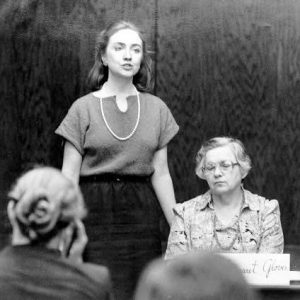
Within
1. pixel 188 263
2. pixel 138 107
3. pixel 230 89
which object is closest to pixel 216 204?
pixel 138 107

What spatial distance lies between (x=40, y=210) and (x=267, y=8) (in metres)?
2.46

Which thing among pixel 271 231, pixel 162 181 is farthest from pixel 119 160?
pixel 271 231

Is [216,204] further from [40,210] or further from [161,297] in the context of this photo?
[161,297]

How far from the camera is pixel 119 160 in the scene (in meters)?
4.24

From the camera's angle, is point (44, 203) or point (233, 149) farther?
point (233, 149)

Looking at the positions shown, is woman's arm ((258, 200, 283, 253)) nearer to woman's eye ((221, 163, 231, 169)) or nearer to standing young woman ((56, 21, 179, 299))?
woman's eye ((221, 163, 231, 169))

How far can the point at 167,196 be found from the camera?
4.42m

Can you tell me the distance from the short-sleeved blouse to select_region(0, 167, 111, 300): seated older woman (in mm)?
1346

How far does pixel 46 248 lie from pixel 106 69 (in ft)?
5.93

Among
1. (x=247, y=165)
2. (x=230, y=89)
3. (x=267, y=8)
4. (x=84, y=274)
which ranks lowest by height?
(x=84, y=274)

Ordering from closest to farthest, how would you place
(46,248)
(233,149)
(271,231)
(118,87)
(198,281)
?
(198,281) → (46,248) → (271,231) → (233,149) → (118,87)

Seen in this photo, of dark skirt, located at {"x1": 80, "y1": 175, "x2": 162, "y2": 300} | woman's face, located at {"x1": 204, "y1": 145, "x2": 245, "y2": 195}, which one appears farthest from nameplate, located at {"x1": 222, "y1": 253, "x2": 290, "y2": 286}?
dark skirt, located at {"x1": 80, "y1": 175, "x2": 162, "y2": 300}

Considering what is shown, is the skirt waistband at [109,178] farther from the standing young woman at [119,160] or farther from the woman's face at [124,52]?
the woman's face at [124,52]

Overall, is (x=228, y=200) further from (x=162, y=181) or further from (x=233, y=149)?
(x=162, y=181)
